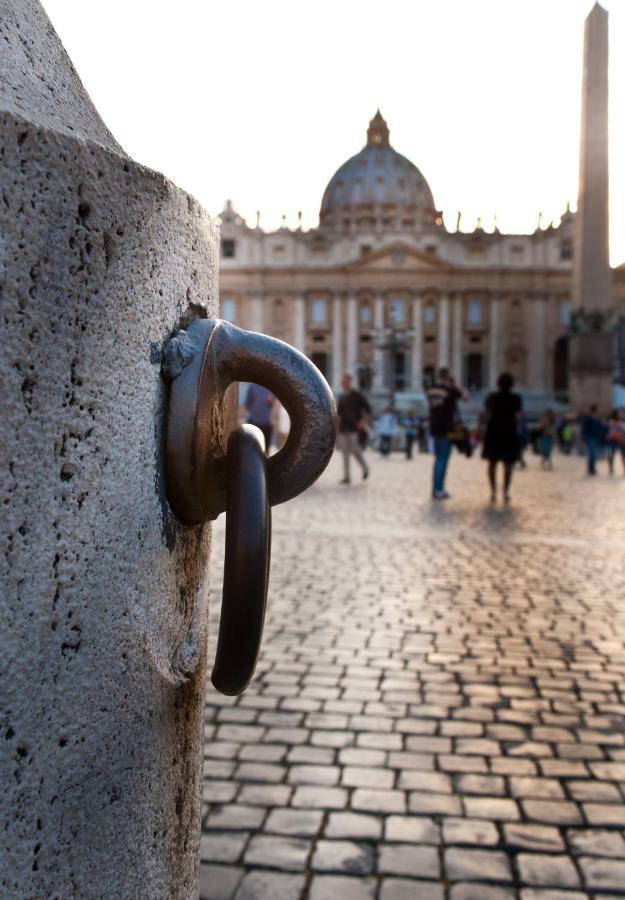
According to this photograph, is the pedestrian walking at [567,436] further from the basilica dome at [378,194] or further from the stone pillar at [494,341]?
the basilica dome at [378,194]

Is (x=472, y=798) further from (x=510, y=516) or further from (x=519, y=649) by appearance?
(x=510, y=516)

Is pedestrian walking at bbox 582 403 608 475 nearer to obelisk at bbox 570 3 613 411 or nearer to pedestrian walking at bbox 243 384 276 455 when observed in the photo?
obelisk at bbox 570 3 613 411

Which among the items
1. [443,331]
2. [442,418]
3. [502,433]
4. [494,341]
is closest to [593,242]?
[502,433]

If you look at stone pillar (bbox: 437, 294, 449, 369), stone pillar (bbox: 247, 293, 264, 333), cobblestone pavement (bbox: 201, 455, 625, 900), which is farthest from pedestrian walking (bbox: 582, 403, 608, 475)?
stone pillar (bbox: 437, 294, 449, 369)

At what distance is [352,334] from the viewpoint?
2810 inches

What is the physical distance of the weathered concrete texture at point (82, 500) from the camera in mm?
861

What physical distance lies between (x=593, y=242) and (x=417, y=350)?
1956 inches

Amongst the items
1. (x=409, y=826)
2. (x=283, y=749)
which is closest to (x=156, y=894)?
(x=409, y=826)

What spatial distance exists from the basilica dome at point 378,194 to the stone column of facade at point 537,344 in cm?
1882

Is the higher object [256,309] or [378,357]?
[256,309]

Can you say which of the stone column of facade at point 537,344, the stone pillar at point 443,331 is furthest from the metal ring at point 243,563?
the stone column of facade at point 537,344

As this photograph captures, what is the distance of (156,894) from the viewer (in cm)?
112

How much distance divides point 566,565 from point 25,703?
18.9 feet

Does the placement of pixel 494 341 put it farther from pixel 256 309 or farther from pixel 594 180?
pixel 594 180
